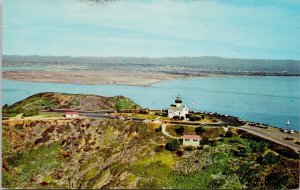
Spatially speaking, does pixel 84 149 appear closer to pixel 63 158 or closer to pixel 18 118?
pixel 63 158

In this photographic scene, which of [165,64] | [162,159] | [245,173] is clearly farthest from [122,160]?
[165,64]

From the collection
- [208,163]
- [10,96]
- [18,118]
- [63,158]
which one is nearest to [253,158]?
[208,163]

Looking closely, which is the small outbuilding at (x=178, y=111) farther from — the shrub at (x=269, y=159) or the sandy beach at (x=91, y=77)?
the shrub at (x=269, y=159)

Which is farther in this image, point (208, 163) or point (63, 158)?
point (63, 158)

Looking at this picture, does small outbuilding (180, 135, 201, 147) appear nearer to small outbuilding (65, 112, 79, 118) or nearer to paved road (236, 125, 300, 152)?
paved road (236, 125, 300, 152)

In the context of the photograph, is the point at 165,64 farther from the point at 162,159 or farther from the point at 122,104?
the point at 162,159

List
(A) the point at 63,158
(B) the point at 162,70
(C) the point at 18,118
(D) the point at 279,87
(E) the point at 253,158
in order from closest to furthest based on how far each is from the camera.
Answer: (E) the point at 253,158 < (A) the point at 63,158 < (C) the point at 18,118 < (B) the point at 162,70 < (D) the point at 279,87
